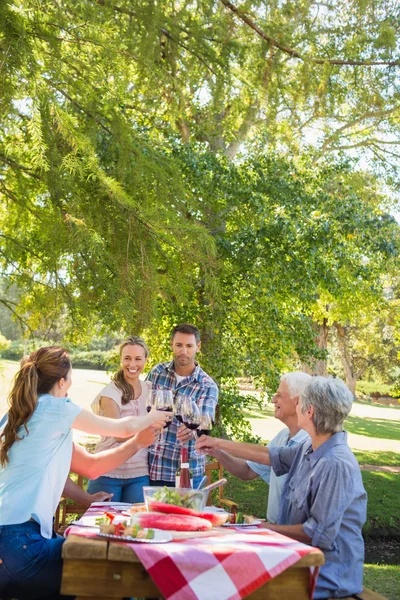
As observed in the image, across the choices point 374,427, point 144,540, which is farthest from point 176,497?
point 374,427

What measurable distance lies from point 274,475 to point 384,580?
278 centimetres

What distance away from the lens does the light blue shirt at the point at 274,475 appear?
3898mm

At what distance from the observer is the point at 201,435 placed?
3.51m

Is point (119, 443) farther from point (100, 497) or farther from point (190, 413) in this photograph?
point (190, 413)

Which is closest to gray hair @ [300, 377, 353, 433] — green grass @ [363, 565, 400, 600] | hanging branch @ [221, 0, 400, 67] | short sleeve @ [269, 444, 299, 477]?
short sleeve @ [269, 444, 299, 477]

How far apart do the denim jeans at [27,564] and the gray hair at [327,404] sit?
4.07 ft

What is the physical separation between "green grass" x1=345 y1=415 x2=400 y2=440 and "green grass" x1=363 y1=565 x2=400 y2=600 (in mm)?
14606

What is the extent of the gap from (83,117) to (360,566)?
186 inches

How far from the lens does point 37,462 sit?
2910mm

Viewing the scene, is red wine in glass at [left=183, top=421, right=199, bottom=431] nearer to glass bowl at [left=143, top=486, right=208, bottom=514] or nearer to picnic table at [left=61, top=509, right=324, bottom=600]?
glass bowl at [left=143, top=486, right=208, bottom=514]

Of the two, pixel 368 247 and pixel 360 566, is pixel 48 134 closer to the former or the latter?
pixel 360 566

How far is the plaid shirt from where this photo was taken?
4.45 metres

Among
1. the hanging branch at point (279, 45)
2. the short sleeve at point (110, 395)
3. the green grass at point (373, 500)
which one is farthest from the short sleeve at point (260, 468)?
the green grass at point (373, 500)

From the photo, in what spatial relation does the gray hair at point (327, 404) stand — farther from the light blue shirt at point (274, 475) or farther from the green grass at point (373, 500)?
the green grass at point (373, 500)
